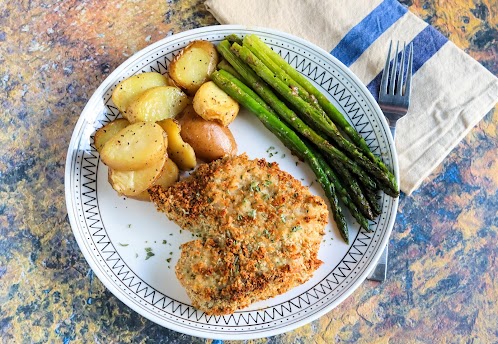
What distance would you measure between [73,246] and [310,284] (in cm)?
193

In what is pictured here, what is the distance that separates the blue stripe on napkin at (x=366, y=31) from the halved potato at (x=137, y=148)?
1788 millimetres

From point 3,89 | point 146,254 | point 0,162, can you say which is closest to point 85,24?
point 3,89

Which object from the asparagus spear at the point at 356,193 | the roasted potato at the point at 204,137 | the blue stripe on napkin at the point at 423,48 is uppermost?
the blue stripe on napkin at the point at 423,48

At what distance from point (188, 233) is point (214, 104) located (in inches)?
39.6

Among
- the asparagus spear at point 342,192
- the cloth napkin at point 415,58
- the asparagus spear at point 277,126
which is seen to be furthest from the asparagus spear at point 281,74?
the cloth napkin at point 415,58

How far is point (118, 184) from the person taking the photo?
3.81 m

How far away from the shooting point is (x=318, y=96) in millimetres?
4191

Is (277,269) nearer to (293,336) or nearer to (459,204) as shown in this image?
(293,336)

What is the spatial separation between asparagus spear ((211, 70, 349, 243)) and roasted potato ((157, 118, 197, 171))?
1.71ft

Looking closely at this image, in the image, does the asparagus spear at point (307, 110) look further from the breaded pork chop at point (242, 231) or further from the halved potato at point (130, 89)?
the halved potato at point (130, 89)

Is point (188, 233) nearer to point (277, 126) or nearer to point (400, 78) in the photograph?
point (277, 126)

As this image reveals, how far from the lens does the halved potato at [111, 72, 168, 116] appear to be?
4.04 metres

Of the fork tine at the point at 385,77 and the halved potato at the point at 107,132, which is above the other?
the fork tine at the point at 385,77

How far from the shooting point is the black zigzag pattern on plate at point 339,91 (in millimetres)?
4207
